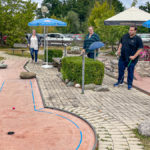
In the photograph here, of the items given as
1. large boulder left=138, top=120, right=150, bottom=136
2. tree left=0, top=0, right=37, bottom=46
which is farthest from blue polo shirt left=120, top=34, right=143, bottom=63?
tree left=0, top=0, right=37, bottom=46

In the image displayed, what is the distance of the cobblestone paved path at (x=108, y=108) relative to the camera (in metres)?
4.20

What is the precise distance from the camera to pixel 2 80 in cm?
926

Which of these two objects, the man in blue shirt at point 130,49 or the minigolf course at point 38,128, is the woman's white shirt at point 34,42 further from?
the minigolf course at point 38,128

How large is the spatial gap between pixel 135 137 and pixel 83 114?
1502 mm

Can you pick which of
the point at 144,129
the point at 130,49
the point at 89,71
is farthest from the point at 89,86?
the point at 144,129

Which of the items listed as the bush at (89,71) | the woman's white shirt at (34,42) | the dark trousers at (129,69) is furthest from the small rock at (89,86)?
the woman's white shirt at (34,42)

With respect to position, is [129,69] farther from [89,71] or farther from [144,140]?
[144,140]

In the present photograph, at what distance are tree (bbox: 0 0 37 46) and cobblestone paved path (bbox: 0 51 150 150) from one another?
598 inches

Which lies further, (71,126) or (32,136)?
(71,126)

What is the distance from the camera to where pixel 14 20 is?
2256 cm

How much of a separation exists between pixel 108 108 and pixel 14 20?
62.0 ft

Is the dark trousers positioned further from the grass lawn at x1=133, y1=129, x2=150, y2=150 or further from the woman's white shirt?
the woman's white shirt

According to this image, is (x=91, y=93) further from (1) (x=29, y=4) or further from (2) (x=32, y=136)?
(1) (x=29, y=4)

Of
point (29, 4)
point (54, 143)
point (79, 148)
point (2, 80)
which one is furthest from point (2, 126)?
point (29, 4)
